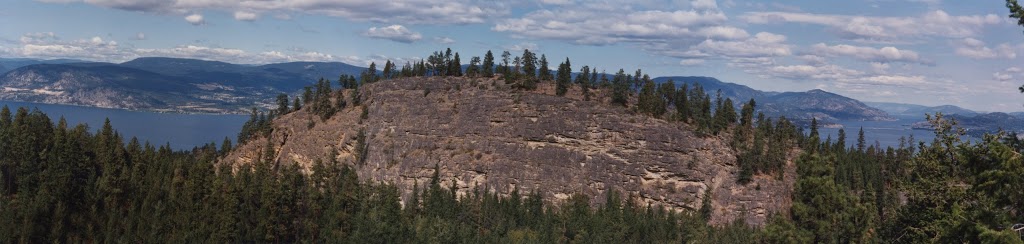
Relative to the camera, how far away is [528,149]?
14925cm

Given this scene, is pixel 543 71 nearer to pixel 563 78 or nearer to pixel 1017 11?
pixel 563 78

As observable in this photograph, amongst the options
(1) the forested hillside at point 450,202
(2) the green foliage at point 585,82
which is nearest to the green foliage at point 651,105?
(1) the forested hillside at point 450,202

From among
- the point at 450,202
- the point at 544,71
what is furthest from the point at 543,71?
the point at 450,202

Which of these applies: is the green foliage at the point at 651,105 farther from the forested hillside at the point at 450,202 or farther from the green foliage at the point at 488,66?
the green foliage at the point at 488,66

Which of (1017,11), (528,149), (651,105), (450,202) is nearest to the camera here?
(1017,11)

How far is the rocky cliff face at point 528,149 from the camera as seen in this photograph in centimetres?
13912

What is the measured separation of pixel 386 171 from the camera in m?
158

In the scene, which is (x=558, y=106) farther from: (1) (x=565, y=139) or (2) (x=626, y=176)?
(2) (x=626, y=176)

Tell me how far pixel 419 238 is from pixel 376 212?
1595 centimetres

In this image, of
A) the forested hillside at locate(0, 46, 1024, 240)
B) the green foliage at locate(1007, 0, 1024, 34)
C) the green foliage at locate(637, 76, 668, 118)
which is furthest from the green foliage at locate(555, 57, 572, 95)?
the green foliage at locate(1007, 0, 1024, 34)

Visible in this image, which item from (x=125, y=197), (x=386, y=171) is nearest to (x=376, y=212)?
(x=125, y=197)

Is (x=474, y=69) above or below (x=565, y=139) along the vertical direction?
above

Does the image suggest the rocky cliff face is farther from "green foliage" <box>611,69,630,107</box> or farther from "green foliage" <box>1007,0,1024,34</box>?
"green foliage" <box>1007,0,1024,34</box>

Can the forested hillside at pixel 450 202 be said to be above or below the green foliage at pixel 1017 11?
below
